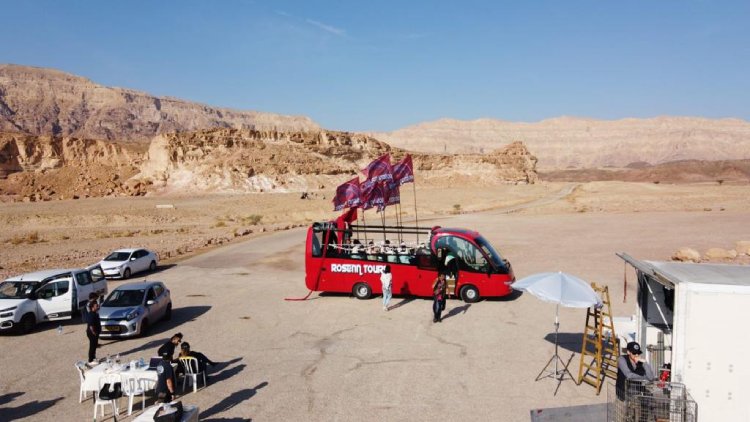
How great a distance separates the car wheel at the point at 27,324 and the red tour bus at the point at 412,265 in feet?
26.0

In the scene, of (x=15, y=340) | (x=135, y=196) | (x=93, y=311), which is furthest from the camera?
(x=135, y=196)

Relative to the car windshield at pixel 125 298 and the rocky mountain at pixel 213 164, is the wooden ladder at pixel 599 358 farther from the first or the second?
the rocky mountain at pixel 213 164

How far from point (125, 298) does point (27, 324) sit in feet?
8.99

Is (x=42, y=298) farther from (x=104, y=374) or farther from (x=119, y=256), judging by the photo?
(x=119, y=256)

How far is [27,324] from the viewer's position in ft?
49.4

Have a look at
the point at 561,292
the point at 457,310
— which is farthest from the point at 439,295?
the point at 561,292

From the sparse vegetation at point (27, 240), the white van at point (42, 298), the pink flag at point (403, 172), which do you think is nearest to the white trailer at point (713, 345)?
the pink flag at point (403, 172)

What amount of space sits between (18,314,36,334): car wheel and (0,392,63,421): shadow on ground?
16.4 feet

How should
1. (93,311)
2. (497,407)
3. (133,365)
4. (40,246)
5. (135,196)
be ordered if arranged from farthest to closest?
(135,196) < (40,246) < (93,311) < (133,365) < (497,407)

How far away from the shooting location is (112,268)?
77.8 ft

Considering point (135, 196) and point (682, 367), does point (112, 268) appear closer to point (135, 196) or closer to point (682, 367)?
point (682, 367)

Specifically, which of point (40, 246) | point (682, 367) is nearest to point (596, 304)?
point (682, 367)

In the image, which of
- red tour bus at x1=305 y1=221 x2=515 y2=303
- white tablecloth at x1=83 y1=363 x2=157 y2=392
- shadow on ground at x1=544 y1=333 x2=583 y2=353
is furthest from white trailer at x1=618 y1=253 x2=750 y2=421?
red tour bus at x1=305 y1=221 x2=515 y2=303

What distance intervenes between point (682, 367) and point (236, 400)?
746cm
